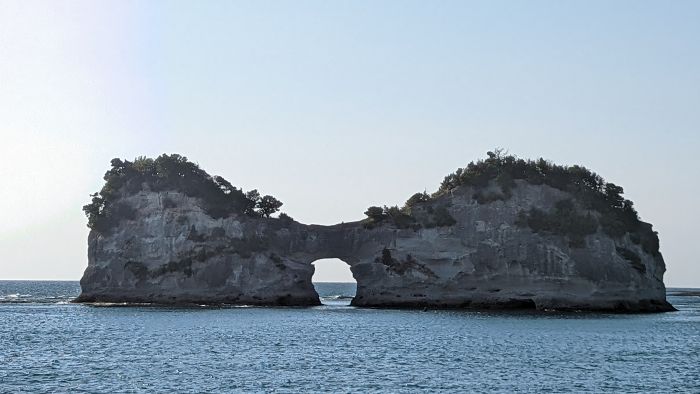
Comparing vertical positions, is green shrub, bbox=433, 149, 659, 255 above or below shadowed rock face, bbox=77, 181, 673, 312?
above

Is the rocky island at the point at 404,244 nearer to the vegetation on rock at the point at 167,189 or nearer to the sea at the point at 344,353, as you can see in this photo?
the vegetation on rock at the point at 167,189

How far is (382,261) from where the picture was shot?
105688 millimetres

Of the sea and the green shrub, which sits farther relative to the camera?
the green shrub

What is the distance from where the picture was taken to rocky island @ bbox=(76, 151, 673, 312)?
10069cm

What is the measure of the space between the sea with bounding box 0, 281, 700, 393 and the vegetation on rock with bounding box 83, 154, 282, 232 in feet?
82.2

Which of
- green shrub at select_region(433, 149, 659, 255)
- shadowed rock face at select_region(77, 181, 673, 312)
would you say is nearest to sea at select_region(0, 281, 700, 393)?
shadowed rock face at select_region(77, 181, 673, 312)

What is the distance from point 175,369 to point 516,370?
62.2 ft

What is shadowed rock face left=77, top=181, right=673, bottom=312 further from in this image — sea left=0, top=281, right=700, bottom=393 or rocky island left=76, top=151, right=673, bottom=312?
sea left=0, top=281, right=700, bottom=393

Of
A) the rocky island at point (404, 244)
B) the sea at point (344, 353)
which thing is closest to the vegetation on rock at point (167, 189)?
the rocky island at point (404, 244)

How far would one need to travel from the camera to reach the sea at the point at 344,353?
43.5 m

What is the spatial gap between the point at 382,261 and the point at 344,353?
49.4 metres

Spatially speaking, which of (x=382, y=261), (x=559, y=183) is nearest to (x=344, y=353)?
(x=382, y=261)

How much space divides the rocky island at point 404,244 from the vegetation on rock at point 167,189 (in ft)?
0.53

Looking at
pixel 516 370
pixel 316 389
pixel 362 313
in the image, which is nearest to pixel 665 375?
pixel 516 370
